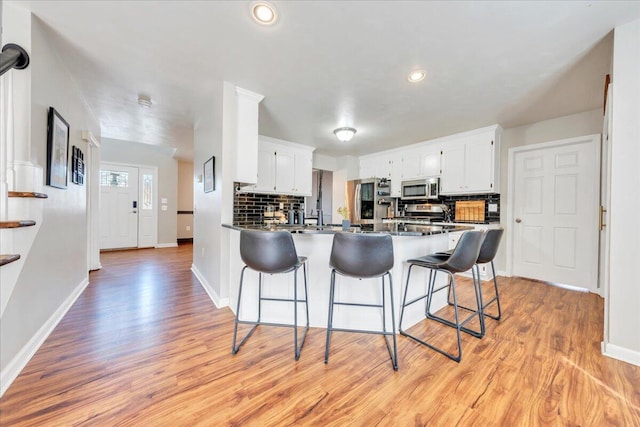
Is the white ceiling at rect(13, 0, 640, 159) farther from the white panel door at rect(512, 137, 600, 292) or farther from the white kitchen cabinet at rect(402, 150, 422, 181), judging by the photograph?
the white kitchen cabinet at rect(402, 150, 422, 181)

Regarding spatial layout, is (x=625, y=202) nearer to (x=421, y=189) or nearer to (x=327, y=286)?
(x=327, y=286)

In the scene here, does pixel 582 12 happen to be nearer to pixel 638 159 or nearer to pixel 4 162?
pixel 638 159

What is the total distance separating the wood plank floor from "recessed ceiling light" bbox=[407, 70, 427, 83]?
234 cm

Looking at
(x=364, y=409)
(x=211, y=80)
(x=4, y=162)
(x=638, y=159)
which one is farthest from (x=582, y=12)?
(x=4, y=162)

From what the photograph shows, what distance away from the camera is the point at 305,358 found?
1773 millimetres

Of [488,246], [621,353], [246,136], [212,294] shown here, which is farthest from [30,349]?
[621,353]

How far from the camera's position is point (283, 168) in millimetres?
4465

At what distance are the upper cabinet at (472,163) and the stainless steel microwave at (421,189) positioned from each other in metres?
0.11

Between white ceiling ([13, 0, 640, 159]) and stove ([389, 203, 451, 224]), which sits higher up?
white ceiling ([13, 0, 640, 159])

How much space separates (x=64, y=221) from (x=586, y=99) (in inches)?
225

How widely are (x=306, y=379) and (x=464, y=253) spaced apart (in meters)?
1.41

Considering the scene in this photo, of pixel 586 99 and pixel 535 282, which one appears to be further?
pixel 535 282

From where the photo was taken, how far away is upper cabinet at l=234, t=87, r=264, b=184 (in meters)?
2.68

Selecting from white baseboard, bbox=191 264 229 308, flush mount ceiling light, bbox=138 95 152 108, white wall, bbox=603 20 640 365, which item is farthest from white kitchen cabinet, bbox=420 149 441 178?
flush mount ceiling light, bbox=138 95 152 108
